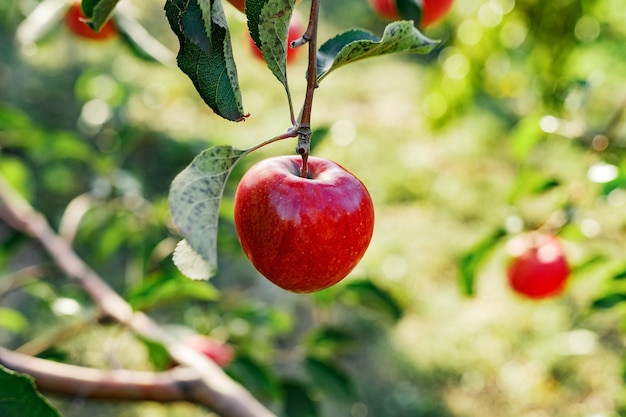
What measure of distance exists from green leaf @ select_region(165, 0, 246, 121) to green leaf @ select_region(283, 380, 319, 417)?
1.02m

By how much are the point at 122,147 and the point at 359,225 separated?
1.28 m

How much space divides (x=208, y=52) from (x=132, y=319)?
0.85 meters

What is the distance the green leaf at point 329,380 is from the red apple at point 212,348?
190 mm

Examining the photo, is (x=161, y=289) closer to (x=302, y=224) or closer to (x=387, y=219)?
(x=302, y=224)

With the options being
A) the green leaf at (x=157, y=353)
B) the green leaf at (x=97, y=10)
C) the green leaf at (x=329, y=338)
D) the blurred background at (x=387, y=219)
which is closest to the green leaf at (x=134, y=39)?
the blurred background at (x=387, y=219)

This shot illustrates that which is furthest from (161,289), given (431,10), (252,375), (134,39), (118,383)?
(431,10)

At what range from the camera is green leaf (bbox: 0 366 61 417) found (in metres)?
0.54

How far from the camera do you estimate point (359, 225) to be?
0.58 m

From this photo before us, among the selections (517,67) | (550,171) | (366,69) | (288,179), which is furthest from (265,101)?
(288,179)

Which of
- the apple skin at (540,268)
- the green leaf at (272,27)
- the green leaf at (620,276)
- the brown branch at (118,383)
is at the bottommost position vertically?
the brown branch at (118,383)

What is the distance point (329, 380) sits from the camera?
1440 mm

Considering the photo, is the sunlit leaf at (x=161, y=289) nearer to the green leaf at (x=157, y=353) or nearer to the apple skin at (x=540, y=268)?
the green leaf at (x=157, y=353)

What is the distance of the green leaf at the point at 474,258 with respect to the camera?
4.29 feet

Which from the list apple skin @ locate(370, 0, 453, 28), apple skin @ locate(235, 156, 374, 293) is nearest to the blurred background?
apple skin @ locate(370, 0, 453, 28)
